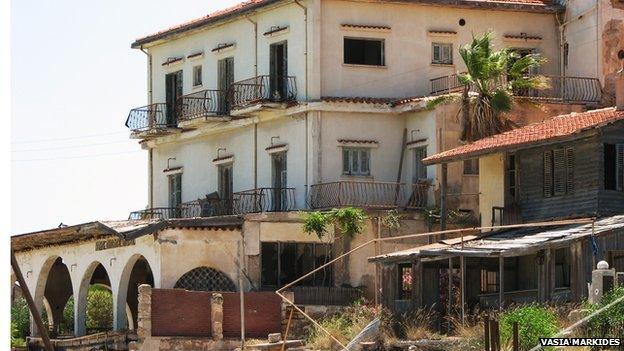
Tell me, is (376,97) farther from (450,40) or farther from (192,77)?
(192,77)

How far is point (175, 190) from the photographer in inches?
2335

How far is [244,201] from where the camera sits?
176ft

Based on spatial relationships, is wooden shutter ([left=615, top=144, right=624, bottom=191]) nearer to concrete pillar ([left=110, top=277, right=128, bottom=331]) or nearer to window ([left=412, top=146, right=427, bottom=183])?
window ([left=412, top=146, right=427, bottom=183])

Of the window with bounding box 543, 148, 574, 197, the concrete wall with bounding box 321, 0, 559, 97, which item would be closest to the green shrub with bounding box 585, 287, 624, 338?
the window with bounding box 543, 148, 574, 197

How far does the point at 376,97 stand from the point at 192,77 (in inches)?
331

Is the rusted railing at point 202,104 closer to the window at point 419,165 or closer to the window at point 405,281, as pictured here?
the window at point 419,165

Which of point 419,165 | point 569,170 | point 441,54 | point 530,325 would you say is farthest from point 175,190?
point 530,325

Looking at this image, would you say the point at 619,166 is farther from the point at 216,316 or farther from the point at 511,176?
the point at 216,316

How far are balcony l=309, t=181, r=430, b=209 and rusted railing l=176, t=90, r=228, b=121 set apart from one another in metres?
6.12

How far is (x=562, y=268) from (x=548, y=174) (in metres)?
3.18

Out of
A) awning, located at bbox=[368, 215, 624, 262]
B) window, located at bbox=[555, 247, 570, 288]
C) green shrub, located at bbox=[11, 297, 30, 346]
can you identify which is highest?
awning, located at bbox=[368, 215, 624, 262]

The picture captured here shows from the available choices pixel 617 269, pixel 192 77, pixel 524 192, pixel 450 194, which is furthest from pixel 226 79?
pixel 617 269

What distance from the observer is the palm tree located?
48.4m

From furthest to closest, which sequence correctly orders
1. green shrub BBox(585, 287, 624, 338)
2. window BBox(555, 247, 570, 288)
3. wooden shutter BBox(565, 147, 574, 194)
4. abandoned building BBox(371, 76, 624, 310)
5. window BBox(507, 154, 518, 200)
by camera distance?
window BBox(507, 154, 518, 200) < wooden shutter BBox(565, 147, 574, 194) < window BBox(555, 247, 570, 288) < abandoned building BBox(371, 76, 624, 310) < green shrub BBox(585, 287, 624, 338)
